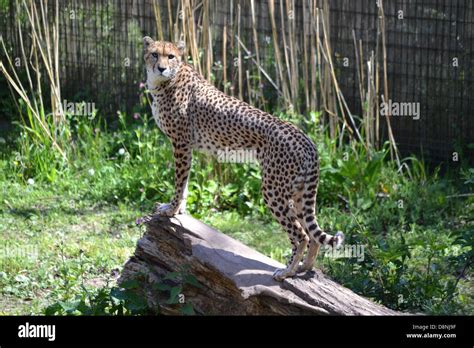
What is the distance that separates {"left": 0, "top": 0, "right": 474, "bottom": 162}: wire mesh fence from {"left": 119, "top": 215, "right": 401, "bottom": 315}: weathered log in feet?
7.59

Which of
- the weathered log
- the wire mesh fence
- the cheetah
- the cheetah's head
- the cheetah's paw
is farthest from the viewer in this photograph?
the wire mesh fence

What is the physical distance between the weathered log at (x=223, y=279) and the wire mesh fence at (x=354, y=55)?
2.31 m

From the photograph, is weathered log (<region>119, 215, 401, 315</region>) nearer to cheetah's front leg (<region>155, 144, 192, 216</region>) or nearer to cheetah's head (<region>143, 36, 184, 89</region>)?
cheetah's front leg (<region>155, 144, 192, 216</region>)

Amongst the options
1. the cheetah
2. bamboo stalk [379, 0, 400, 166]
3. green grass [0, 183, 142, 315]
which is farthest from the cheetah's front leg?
bamboo stalk [379, 0, 400, 166]

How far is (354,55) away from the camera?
27.9ft

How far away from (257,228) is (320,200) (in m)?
0.66

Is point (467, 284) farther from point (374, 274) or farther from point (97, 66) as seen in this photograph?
point (97, 66)

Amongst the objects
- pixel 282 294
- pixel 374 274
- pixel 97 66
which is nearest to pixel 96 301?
pixel 282 294

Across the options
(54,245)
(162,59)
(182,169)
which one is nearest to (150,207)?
(54,245)

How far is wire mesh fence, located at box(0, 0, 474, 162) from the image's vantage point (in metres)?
7.72

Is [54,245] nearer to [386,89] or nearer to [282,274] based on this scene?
[282,274]

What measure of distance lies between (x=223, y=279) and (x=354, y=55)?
158 inches

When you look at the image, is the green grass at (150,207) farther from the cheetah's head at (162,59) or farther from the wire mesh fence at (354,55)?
the cheetah's head at (162,59)
